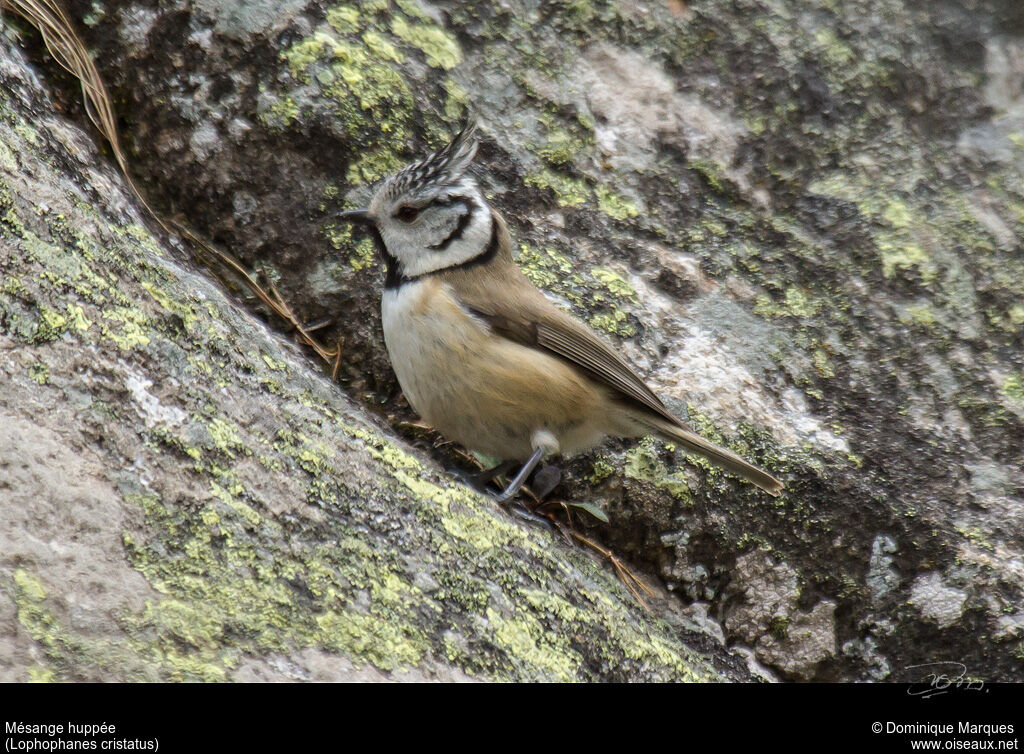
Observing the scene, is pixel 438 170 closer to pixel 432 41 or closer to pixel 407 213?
pixel 407 213

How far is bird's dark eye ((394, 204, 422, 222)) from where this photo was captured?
446 centimetres

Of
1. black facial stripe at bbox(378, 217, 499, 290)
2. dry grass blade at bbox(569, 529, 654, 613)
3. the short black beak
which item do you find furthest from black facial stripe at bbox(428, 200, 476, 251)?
dry grass blade at bbox(569, 529, 654, 613)

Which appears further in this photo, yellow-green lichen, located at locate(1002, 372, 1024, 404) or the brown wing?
yellow-green lichen, located at locate(1002, 372, 1024, 404)

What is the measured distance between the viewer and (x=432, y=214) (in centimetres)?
459

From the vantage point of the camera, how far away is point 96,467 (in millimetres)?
2652

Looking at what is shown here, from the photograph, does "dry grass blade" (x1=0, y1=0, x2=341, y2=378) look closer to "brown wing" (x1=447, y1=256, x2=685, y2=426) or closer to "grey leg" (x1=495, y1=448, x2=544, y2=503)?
"brown wing" (x1=447, y1=256, x2=685, y2=426)

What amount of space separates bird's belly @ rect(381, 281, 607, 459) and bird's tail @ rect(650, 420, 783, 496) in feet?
1.02

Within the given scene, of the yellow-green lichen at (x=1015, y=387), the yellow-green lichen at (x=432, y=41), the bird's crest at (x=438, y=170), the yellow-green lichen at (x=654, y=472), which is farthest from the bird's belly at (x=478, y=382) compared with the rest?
the yellow-green lichen at (x=1015, y=387)

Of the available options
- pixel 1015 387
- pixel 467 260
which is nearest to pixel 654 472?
pixel 467 260

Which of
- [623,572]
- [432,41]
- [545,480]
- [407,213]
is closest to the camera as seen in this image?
[623,572]

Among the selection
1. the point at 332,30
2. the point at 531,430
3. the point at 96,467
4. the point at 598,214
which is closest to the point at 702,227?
the point at 598,214

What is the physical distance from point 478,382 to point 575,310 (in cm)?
62

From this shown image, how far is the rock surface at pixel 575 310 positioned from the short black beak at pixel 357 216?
146mm

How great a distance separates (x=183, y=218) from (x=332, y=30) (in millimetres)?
1165
